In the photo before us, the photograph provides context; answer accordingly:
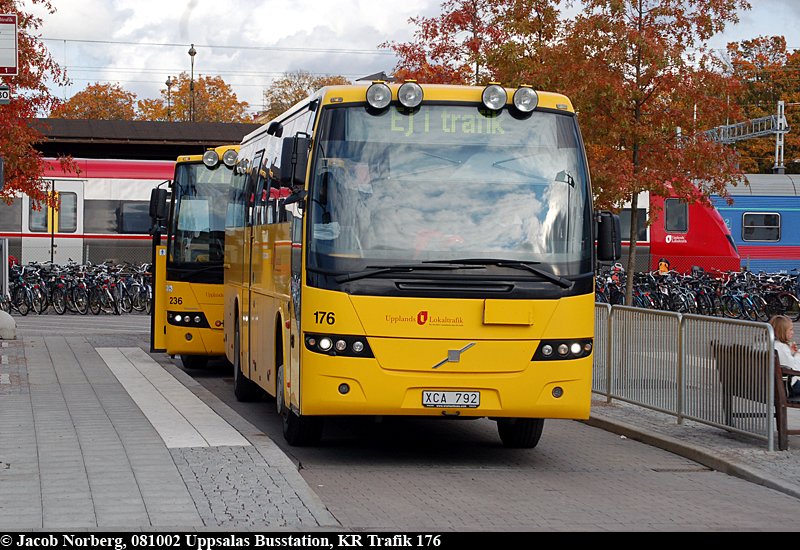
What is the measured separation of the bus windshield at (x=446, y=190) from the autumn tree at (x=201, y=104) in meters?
73.0

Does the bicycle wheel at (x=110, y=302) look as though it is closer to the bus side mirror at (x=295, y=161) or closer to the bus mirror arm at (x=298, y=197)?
the bus mirror arm at (x=298, y=197)

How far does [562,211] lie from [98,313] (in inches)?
813

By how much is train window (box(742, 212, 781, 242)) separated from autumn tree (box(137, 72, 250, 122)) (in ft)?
177

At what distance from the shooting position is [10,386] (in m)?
11.9

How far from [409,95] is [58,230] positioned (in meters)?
24.2

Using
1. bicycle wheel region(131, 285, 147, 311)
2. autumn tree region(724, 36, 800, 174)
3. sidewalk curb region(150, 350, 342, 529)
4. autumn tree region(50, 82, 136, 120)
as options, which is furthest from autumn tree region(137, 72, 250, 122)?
sidewalk curb region(150, 350, 342, 529)

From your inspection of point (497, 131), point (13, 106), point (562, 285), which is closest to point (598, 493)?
point (562, 285)

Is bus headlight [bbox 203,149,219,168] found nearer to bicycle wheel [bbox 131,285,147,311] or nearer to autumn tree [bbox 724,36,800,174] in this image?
bicycle wheel [bbox 131,285,147,311]

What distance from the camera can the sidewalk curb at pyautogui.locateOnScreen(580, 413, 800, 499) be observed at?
7.73 meters

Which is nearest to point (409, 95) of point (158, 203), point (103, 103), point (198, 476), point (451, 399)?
point (451, 399)

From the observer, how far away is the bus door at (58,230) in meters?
29.9

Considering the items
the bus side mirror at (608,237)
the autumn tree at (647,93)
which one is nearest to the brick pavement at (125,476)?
Answer: the bus side mirror at (608,237)

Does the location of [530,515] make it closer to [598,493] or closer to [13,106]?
[598,493]

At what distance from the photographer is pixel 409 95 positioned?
26.7 feet
